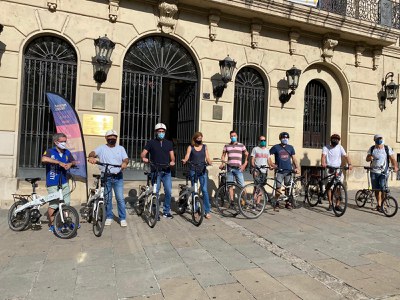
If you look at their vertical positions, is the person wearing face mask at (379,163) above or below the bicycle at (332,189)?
above

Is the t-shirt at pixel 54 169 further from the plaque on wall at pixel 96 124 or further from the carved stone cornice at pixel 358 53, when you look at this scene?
the carved stone cornice at pixel 358 53

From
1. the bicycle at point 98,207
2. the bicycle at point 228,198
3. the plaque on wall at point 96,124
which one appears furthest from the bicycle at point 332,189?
the plaque on wall at point 96,124

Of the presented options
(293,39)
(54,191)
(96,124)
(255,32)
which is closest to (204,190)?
(54,191)

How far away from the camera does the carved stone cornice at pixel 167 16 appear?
876 centimetres

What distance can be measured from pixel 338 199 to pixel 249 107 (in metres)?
3.93

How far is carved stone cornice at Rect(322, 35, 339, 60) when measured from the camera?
35.3 ft

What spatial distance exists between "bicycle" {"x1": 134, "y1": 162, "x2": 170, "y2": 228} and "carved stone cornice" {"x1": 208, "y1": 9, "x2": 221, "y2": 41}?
4.57 meters

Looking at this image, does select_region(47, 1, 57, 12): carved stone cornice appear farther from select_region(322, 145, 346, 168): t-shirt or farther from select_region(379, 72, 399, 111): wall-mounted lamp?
select_region(379, 72, 399, 111): wall-mounted lamp

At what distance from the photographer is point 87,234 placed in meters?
5.63

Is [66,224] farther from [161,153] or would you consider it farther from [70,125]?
[70,125]

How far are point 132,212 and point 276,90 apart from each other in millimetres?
5708

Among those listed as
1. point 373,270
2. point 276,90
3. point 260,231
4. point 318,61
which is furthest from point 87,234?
point 318,61

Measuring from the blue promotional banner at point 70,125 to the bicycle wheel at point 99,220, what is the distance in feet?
7.42

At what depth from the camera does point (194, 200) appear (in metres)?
6.42
